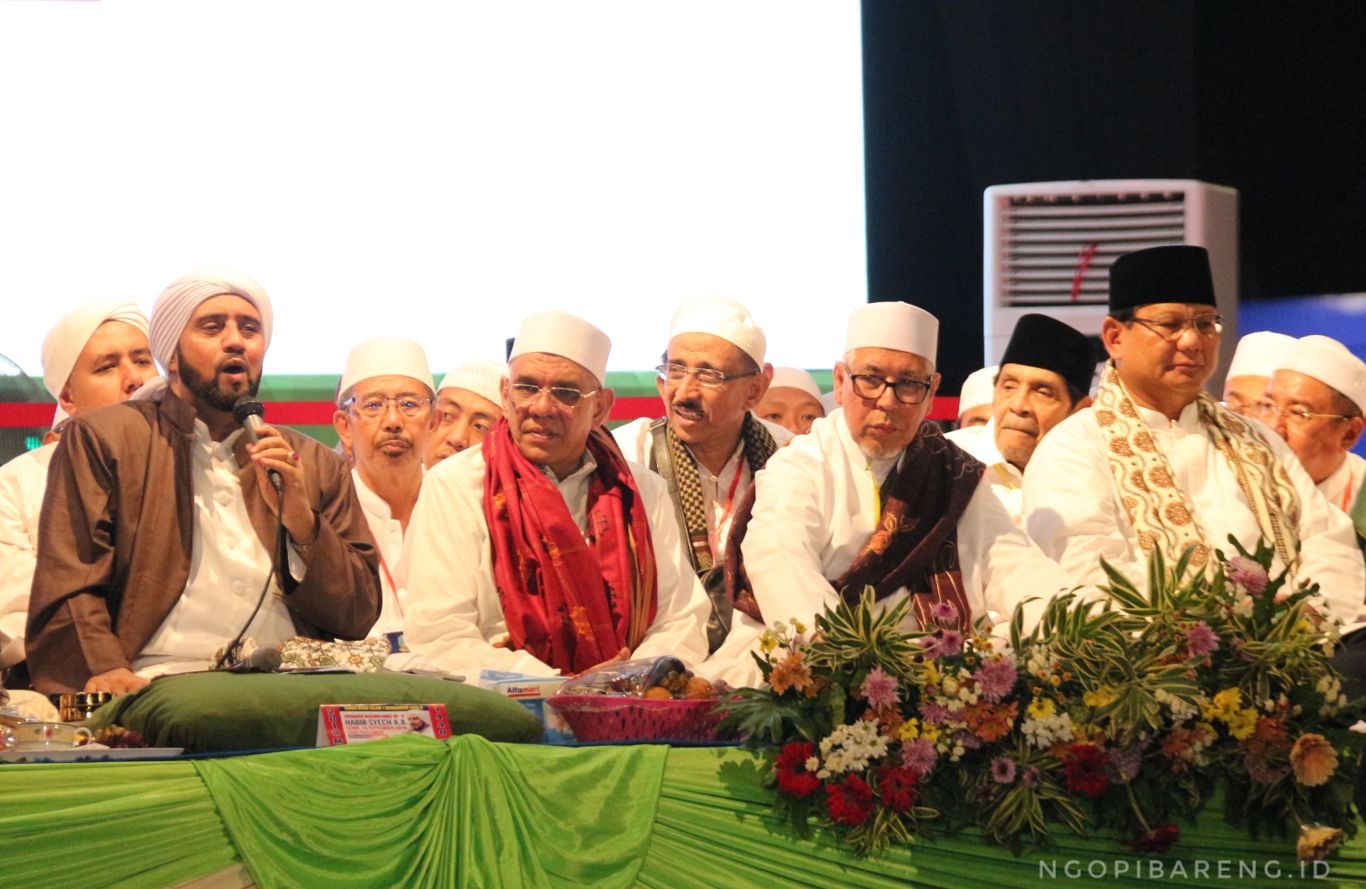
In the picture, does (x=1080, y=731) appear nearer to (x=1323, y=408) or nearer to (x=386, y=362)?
(x=1323, y=408)

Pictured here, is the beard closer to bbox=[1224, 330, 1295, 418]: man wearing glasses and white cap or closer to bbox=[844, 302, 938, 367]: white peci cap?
bbox=[844, 302, 938, 367]: white peci cap

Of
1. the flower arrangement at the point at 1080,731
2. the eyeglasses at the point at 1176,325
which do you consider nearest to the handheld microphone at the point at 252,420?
the flower arrangement at the point at 1080,731

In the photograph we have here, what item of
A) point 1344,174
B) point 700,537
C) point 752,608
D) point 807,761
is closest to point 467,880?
point 807,761

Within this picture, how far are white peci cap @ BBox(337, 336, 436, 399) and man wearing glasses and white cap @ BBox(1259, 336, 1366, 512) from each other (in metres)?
2.73

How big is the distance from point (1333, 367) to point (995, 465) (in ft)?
3.78

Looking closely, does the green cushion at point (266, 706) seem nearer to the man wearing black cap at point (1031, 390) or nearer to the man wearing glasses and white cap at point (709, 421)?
the man wearing glasses and white cap at point (709, 421)

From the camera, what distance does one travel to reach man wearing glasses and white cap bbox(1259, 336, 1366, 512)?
564 centimetres

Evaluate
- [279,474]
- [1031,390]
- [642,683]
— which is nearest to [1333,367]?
[1031,390]

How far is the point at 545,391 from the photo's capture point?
4469mm

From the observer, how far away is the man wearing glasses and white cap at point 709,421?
491cm

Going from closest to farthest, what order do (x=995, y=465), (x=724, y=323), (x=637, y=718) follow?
(x=637, y=718) → (x=724, y=323) → (x=995, y=465)

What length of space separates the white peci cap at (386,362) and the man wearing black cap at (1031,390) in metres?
1.71

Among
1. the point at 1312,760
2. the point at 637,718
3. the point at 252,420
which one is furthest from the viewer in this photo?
the point at 252,420

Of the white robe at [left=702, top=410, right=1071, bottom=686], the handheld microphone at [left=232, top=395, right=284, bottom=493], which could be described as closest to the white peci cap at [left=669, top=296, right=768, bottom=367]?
the white robe at [left=702, top=410, right=1071, bottom=686]
